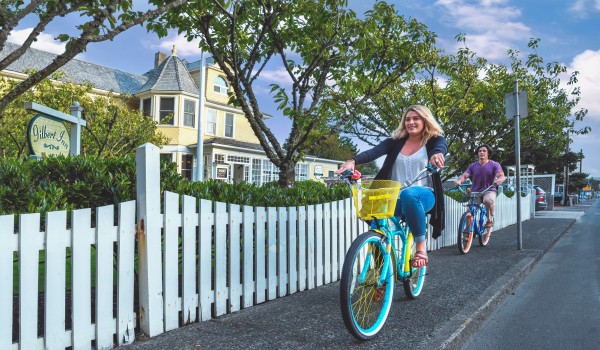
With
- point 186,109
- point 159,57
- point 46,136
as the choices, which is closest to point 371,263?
point 46,136

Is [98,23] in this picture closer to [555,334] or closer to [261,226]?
[261,226]

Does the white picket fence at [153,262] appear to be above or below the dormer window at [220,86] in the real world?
below

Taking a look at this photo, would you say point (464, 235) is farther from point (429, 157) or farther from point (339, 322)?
point (339, 322)

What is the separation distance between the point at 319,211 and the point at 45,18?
3.11 meters

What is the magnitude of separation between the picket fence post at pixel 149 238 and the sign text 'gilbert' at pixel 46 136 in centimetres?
383

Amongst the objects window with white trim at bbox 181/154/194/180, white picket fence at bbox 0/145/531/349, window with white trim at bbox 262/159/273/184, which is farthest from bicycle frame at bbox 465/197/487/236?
window with white trim at bbox 262/159/273/184

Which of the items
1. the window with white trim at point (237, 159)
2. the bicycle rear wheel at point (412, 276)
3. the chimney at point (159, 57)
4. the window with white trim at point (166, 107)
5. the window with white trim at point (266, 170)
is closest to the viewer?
the bicycle rear wheel at point (412, 276)

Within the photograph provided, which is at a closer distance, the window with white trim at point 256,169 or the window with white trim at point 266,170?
the window with white trim at point 256,169

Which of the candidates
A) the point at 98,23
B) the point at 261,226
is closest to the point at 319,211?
the point at 261,226

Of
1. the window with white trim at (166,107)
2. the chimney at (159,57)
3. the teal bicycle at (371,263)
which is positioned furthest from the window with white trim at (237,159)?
the teal bicycle at (371,263)

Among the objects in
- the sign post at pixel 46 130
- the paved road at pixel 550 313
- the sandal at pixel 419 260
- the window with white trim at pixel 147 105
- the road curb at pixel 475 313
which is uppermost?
the window with white trim at pixel 147 105

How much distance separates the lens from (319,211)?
4688 mm

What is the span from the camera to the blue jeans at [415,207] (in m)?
3.48

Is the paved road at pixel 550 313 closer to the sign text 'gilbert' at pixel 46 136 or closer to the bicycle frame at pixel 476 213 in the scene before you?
the bicycle frame at pixel 476 213
